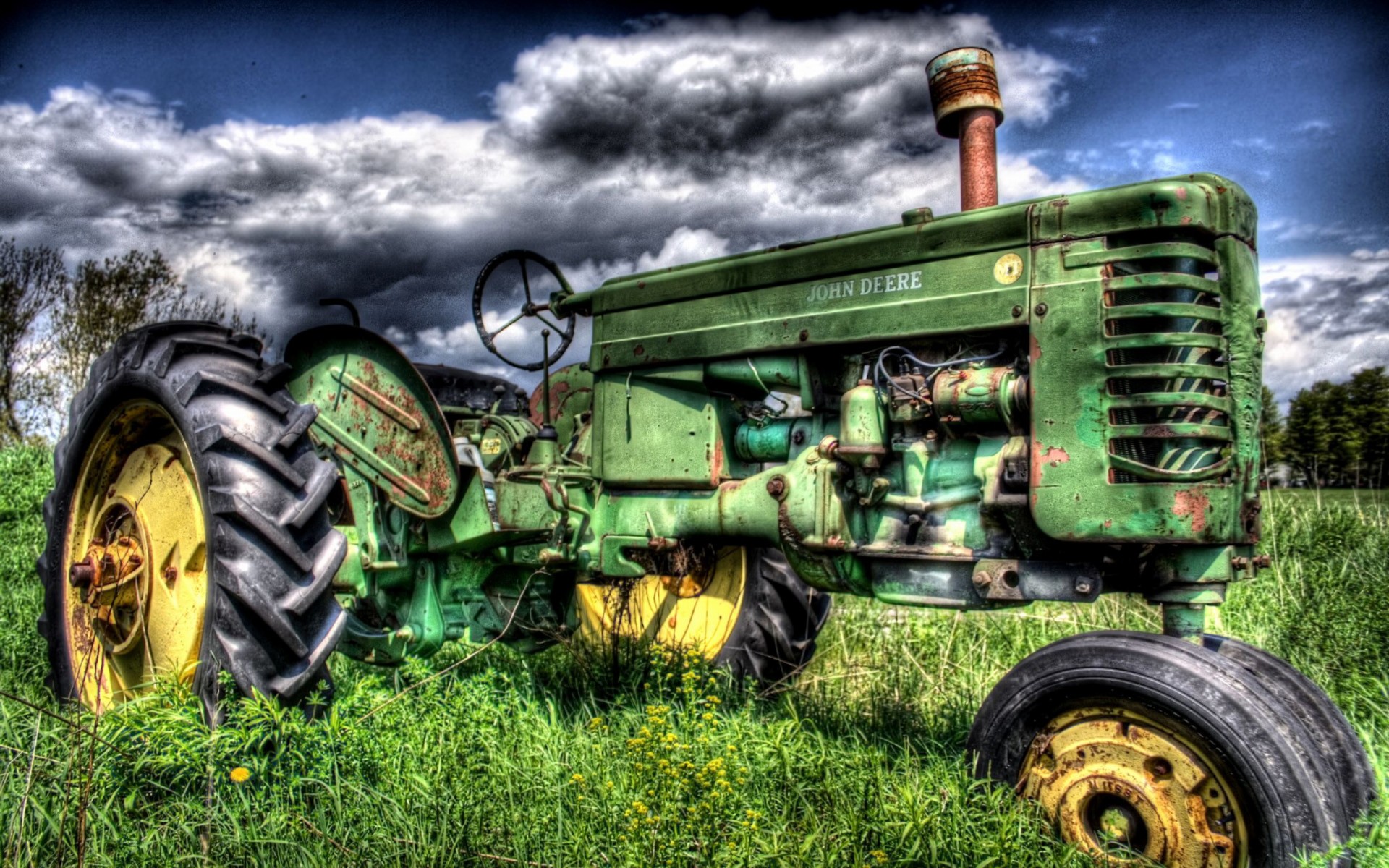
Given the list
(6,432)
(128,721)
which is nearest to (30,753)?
(128,721)

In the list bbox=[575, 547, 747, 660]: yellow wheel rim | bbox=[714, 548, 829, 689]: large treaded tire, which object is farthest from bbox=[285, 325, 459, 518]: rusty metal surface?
bbox=[714, 548, 829, 689]: large treaded tire

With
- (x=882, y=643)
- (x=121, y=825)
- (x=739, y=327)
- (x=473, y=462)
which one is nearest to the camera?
Answer: (x=121, y=825)

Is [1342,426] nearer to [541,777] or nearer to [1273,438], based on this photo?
[1273,438]

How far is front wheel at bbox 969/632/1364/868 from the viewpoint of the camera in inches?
89.9

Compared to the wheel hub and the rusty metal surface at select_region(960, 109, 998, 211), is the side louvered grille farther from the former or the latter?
the wheel hub

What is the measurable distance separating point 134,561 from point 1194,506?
3.31m

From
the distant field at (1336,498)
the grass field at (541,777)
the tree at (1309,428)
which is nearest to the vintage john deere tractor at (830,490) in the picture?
the grass field at (541,777)

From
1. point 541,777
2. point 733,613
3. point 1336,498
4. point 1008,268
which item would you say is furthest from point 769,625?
point 1336,498

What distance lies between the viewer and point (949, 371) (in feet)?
10.0

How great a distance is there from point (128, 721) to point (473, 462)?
1.66 meters

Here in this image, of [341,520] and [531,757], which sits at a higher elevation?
[341,520]

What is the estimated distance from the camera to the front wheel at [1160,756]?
7.49 feet

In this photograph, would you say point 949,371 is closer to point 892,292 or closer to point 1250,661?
point 892,292

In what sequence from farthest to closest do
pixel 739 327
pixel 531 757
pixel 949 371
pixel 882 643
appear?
pixel 882 643 → pixel 739 327 → pixel 531 757 → pixel 949 371
